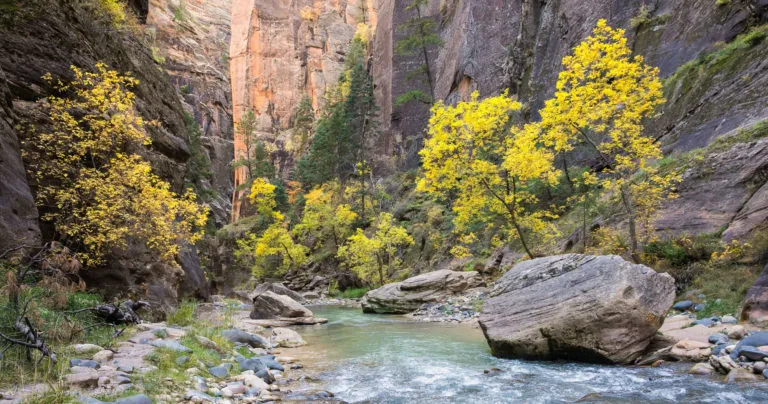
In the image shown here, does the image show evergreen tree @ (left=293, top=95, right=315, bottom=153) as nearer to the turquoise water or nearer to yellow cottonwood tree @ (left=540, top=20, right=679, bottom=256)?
yellow cottonwood tree @ (left=540, top=20, right=679, bottom=256)

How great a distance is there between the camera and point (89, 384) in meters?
5.67

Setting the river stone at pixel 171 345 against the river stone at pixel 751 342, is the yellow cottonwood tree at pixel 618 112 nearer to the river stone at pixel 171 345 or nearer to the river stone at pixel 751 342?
the river stone at pixel 751 342

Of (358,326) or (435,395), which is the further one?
(358,326)

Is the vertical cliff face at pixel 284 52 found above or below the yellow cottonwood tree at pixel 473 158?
above

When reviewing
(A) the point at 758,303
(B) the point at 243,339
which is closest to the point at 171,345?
(B) the point at 243,339

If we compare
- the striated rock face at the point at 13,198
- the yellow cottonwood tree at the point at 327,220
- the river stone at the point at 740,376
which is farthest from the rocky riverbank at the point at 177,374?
the yellow cottonwood tree at the point at 327,220

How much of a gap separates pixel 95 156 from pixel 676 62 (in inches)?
1025

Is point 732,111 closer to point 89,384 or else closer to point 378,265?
point 89,384

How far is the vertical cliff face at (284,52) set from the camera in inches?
3236

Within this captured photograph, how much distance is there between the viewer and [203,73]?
7956cm

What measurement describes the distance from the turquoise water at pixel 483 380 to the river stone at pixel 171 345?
2.92m

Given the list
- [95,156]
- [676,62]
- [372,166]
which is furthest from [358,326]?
[372,166]

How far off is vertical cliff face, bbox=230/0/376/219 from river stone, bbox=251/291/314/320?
208 ft

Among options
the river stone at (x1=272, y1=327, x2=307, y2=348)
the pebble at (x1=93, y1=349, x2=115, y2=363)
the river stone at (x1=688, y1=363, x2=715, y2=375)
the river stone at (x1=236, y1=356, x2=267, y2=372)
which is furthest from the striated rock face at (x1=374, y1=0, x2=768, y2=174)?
the pebble at (x1=93, y1=349, x2=115, y2=363)
